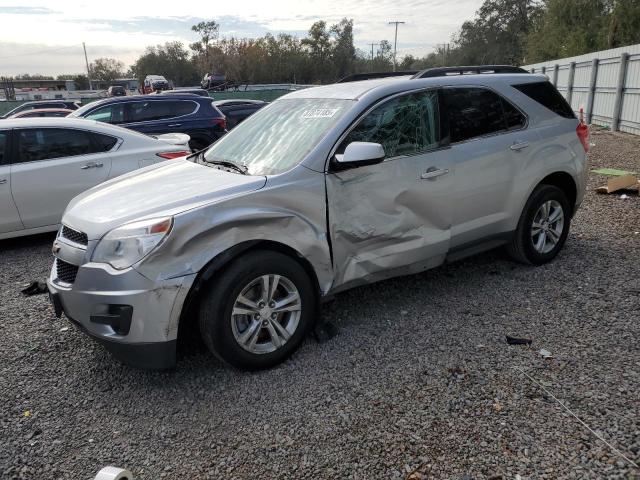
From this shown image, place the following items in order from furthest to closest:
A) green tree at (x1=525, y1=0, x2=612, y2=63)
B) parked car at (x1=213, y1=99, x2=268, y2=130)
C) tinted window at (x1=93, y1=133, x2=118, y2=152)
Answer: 1. green tree at (x1=525, y1=0, x2=612, y2=63)
2. parked car at (x1=213, y1=99, x2=268, y2=130)
3. tinted window at (x1=93, y1=133, x2=118, y2=152)

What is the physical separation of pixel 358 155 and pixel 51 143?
14.5 ft

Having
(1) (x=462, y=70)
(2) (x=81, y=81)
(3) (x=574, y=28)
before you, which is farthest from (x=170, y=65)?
(1) (x=462, y=70)

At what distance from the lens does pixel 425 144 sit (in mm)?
4020

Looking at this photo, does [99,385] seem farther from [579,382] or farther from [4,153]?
[4,153]

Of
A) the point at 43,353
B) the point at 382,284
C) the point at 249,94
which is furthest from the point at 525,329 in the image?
the point at 249,94

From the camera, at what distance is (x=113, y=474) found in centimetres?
245

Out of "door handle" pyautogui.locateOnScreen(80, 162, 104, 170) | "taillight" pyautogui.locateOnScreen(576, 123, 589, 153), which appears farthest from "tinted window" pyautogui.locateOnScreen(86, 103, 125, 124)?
"taillight" pyautogui.locateOnScreen(576, 123, 589, 153)

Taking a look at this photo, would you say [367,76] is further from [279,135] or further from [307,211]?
[307,211]

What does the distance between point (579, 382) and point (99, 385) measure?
118 inches

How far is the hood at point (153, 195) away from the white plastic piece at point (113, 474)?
52.8 inches

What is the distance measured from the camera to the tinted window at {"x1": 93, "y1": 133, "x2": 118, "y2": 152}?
21.0 feet

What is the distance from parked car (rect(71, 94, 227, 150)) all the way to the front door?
285 inches

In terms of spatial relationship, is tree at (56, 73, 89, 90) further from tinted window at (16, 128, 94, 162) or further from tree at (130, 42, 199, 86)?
tinted window at (16, 128, 94, 162)

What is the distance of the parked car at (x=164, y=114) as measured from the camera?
10.1 m
